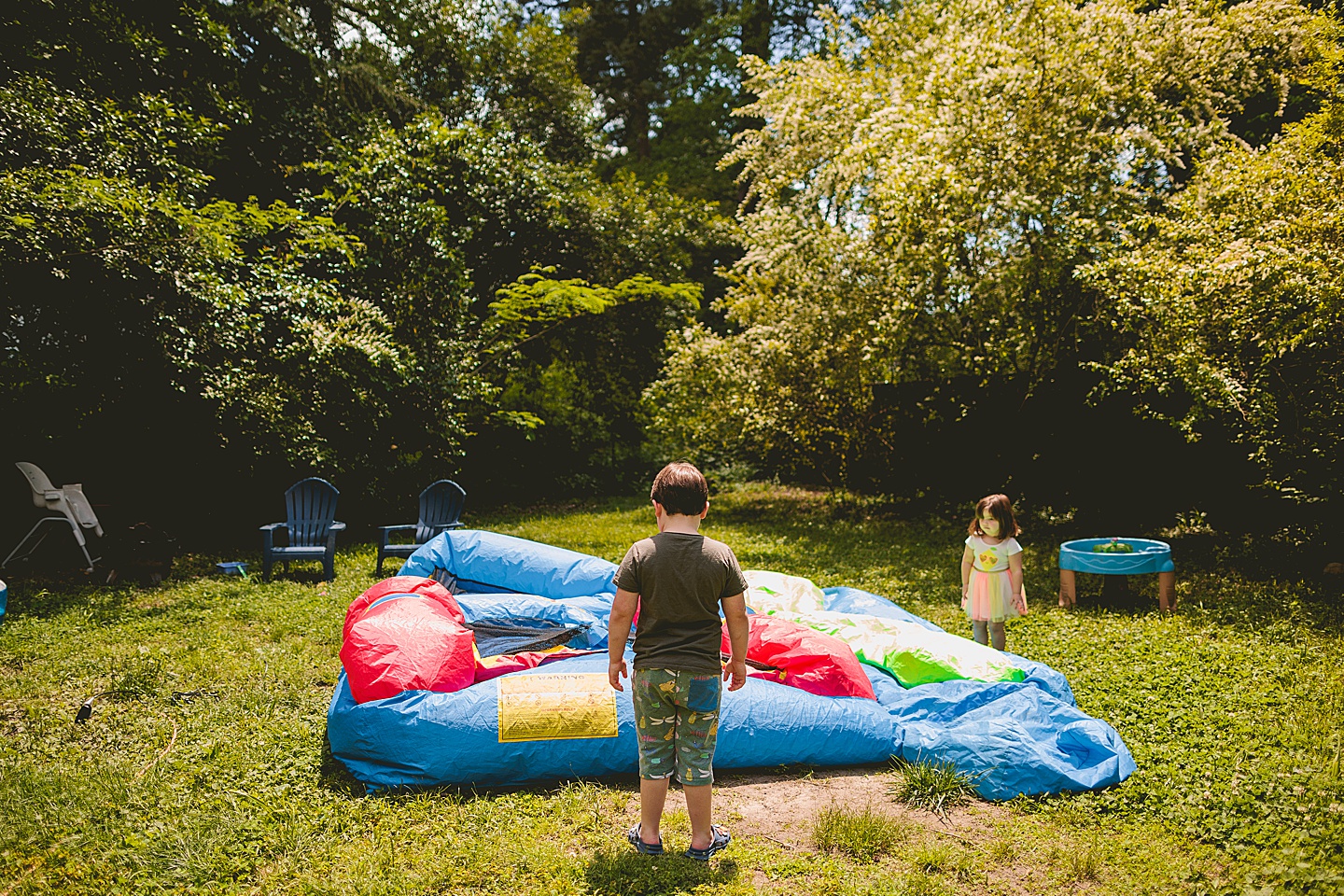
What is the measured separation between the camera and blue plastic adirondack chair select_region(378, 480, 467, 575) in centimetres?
816

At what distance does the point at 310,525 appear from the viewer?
27.0 ft

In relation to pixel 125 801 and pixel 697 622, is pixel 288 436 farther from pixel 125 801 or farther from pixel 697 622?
pixel 697 622

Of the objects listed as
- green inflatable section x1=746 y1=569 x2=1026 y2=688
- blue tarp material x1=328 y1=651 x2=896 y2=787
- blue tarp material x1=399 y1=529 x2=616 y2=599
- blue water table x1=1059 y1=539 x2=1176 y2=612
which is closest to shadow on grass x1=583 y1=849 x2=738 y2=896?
blue tarp material x1=328 y1=651 x2=896 y2=787

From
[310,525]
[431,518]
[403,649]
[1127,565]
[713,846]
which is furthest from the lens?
[431,518]

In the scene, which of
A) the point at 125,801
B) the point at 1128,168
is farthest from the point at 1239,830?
the point at 1128,168

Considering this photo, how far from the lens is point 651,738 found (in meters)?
2.97

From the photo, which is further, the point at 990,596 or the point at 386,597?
the point at 990,596

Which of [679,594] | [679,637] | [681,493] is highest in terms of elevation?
[681,493]

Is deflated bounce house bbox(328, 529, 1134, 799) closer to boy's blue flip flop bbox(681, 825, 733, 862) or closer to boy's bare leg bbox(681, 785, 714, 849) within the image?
boy's blue flip flop bbox(681, 825, 733, 862)

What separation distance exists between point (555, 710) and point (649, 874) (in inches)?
36.6

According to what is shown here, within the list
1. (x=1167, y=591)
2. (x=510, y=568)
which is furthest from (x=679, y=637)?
(x=1167, y=591)

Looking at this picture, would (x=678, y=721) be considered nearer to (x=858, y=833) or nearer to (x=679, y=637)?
(x=679, y=637)

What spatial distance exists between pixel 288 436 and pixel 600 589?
483 cm

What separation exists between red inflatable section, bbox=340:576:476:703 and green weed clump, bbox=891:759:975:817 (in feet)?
6.72
